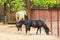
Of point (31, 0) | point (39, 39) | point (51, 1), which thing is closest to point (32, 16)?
point (31, 0)

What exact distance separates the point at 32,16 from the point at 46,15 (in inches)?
71.6

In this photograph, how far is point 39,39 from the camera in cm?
1498

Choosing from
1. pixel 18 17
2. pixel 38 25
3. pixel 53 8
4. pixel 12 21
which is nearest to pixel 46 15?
pixel 53 8

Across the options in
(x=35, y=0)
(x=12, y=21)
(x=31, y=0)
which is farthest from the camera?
(x=12, y=21)

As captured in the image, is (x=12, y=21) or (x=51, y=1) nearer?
(x=51, y=1)

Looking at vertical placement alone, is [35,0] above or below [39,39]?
above

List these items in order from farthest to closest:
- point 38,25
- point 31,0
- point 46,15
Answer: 1. point 46,15
2. point 31,0
3. point 38,25

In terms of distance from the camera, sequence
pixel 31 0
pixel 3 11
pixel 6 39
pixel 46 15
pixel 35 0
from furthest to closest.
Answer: pixel 3 11
pixel 46 15
pixel 31 0
pixel 35 0
pixel 6 39

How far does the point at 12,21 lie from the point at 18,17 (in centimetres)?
300

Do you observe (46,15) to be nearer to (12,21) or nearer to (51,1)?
(51,1)

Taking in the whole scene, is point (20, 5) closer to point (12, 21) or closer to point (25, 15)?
point (25, 15)

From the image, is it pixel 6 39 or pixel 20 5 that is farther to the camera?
pixel 20 5

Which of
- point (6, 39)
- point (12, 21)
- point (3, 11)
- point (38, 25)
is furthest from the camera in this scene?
point (3, 11)

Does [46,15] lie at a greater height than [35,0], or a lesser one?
lesser
